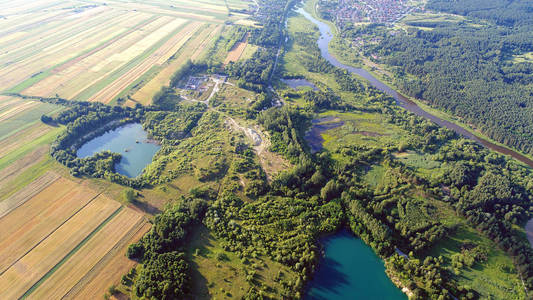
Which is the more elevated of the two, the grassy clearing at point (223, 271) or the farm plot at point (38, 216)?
the grassy clearing at point (223, 271)

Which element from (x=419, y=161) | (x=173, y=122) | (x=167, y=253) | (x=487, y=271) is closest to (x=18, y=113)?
(x=173, y=122)

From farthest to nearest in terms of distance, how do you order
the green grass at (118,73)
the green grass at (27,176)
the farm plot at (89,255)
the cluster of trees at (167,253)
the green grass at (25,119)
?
1. the green grass at (118,73)
2. the green grass at (25,119)
3. the green grass at (27,176)
4. the farm plot at (89,255)
5. the cluster of trees at (167,253)

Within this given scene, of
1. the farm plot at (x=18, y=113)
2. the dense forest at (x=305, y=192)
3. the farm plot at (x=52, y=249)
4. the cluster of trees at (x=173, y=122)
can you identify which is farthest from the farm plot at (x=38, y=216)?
the farm plot at (x=18, y=113)

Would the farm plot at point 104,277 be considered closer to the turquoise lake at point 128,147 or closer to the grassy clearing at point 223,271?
the grassy clearing at point 223,271

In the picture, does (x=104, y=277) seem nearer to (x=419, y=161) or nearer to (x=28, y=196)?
(x=28, y=196)

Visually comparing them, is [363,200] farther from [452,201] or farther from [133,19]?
[133,19]

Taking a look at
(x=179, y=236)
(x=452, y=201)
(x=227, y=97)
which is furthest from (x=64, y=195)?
(x=452, y=201)
